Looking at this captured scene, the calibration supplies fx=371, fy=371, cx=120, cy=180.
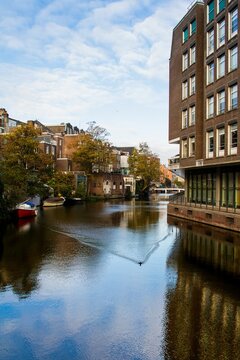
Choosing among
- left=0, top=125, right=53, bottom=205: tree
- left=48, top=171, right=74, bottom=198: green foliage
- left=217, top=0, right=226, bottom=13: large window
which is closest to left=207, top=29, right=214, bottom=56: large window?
left=217, top=0, right=226, bottom=13: large window

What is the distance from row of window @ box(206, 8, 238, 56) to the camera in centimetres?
2884

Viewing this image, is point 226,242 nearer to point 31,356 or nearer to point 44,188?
point 31,356

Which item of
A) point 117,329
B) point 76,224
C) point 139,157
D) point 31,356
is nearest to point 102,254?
point 117,329

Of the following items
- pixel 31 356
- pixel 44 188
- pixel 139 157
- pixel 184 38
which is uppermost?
pixel 184 38

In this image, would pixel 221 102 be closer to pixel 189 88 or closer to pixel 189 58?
pixel 189 88

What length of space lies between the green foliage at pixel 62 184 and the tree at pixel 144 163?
30161mm

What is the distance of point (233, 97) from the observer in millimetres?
29031

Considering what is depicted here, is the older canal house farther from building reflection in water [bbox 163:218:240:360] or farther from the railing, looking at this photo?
building reflection in water [bbox 163:218:240:360]

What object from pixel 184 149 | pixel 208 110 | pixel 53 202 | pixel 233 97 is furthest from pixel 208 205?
pixel 53 202

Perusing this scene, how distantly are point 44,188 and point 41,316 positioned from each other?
39.9m

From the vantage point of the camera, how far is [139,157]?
95312mm

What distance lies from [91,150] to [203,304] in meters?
69.0

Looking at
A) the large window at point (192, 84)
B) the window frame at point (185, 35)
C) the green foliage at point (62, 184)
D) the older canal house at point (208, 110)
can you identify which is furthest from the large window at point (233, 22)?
the green foliage at point (62, 184)

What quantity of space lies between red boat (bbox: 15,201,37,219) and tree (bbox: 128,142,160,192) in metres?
57.8
